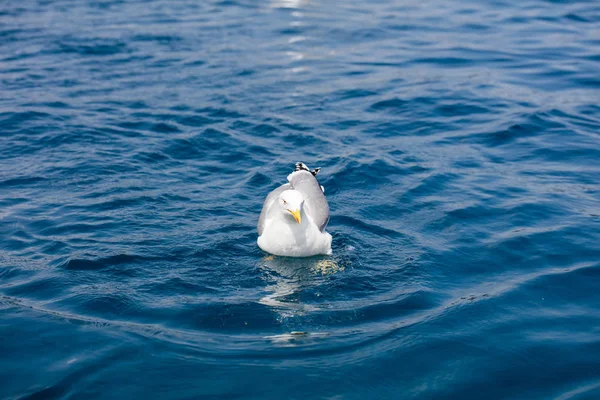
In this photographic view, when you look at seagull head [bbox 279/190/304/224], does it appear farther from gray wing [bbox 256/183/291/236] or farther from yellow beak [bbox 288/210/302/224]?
gray wing [bbox 256/183/291/236]

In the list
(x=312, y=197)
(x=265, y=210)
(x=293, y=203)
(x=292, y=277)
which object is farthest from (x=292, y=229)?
(x=312, y=197)

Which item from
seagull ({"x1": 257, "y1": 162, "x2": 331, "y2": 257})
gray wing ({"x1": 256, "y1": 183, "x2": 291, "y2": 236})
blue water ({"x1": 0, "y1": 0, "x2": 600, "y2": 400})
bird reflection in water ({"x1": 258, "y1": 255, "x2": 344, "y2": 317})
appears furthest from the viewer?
gray wing ({"x1": 256, "y1": 183, "x2": 291, "y2": 236})

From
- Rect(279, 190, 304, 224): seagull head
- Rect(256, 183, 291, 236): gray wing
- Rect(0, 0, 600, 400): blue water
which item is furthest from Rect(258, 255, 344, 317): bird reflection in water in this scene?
Rect(279, 190, 304, 224): seagull head

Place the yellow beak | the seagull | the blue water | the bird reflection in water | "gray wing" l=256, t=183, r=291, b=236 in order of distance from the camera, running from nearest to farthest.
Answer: the blue water
the bird reflection in water
the yellow beak
the seagull
"gray wing" l=256, t=183, r=291, b=236

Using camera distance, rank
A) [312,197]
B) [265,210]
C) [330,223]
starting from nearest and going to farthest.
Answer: [265,210]
[312,197]
[330,223]

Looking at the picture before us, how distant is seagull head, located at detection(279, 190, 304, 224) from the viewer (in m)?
8.70

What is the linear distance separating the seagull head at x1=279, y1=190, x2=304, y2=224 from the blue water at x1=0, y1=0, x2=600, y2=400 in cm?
69

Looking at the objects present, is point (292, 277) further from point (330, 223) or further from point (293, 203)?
point (330, 223)

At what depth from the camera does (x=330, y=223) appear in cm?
1023

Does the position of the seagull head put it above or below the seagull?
above

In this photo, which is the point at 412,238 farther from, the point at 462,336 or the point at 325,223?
the point at 462,336

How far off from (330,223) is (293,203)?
156 centimetres

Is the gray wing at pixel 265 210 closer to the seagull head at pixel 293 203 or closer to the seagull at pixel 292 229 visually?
A: the seagull at pixel 292 229

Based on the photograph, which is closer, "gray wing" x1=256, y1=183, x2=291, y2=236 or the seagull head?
the seagull head
